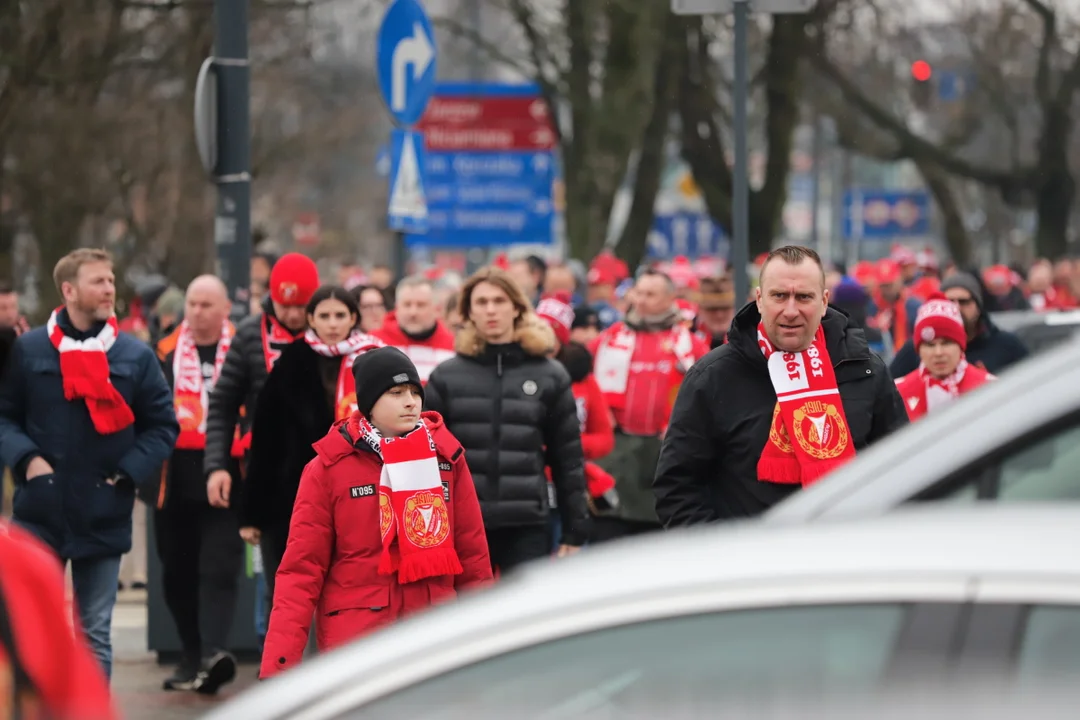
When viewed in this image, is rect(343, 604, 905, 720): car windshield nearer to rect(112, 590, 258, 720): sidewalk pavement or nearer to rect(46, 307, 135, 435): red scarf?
rect(46, 307, 135, 435): red scarf

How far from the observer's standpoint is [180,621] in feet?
29.7

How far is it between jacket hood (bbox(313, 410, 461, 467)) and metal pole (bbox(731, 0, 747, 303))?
2.54 metres

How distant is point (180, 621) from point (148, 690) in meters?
0.37

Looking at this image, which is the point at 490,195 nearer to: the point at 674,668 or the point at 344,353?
the point at 344,353

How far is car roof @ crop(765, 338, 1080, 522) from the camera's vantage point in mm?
2670

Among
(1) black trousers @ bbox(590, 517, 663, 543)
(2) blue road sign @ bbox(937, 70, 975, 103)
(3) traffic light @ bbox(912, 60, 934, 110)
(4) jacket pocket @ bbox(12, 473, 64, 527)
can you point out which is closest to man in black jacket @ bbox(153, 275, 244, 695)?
(4) jacket pocket @ bbox(12, 473, 64, 527)

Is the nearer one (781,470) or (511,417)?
(781,470)

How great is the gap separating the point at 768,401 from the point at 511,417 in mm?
2335

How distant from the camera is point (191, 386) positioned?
919 cm

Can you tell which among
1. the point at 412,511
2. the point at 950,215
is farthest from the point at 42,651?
the point at 950,215

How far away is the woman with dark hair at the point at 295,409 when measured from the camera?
7633 mm

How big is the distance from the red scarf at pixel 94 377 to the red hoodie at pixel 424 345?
181cm

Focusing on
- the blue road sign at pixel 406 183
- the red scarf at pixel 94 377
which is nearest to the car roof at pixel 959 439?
the red scarf at pixel 94 377

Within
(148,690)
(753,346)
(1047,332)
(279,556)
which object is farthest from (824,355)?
(1047,332)
